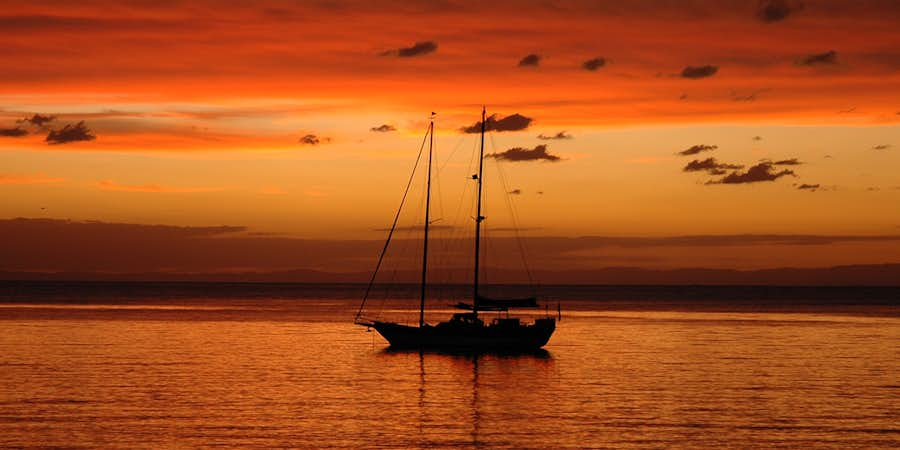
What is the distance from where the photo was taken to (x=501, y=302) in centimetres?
9931

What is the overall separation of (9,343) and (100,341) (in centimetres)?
866

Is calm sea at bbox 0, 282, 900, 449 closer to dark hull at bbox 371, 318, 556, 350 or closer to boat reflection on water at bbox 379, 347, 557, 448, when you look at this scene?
boat reflection on water at bbox 379, 347, 557, 448

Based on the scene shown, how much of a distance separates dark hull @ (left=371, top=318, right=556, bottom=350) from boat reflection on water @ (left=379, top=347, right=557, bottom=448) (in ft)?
3.20

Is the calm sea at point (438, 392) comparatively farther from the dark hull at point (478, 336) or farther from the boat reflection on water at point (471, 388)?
the dark hull at point (478, 336)

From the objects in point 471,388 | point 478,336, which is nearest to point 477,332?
point 478,336

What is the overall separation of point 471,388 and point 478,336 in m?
24.7

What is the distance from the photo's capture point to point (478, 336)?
9962 cm

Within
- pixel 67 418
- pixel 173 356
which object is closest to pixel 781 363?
pixel 173 356

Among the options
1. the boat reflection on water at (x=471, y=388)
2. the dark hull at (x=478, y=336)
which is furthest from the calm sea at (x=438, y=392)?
the dark hull at (x=478, y=336)

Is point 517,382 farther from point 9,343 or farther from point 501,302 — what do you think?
point 9,343

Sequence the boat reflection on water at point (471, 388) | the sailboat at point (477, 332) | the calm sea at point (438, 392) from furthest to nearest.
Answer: the sailboat at point (477, 332) < the boat reflection on water at point (471, 388) < the calm sea at point (438, 392)

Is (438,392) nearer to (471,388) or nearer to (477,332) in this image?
(471,388)

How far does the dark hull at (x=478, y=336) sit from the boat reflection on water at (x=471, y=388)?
38.4 inches

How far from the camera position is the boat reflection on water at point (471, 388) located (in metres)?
57.3
